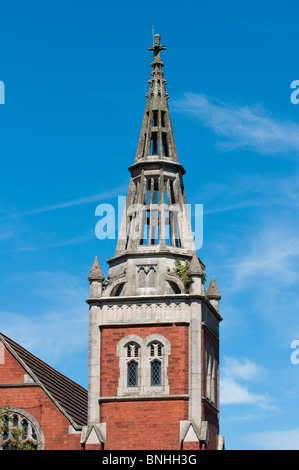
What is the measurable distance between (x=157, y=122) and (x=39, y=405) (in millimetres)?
16127

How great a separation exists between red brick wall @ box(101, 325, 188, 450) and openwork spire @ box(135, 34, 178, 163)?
10.0 metres

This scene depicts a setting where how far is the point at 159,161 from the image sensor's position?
6638 centimetres

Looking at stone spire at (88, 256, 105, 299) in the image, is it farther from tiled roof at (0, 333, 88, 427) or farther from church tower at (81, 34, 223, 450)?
tiled roof at (0, 333, 88, 427)

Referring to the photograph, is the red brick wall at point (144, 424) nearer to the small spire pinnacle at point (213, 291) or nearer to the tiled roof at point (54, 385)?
the tiled roof at point (54, 385)

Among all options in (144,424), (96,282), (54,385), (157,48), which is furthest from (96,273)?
(157,48)

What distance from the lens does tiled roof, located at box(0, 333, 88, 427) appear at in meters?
63.4

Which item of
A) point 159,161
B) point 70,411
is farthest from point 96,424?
point 159,161

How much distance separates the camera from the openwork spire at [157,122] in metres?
67.1

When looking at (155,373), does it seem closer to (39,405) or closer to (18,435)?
(39,405)

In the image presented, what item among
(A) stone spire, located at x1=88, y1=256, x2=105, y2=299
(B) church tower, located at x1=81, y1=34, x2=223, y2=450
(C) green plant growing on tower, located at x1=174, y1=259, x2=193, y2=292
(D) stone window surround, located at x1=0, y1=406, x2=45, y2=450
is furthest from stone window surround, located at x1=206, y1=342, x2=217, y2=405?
(D) stone window surround, located at x1=0, y1=406, x2=45, y2=450

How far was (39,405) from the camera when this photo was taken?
206 feet

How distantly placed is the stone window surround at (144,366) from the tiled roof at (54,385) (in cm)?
324
